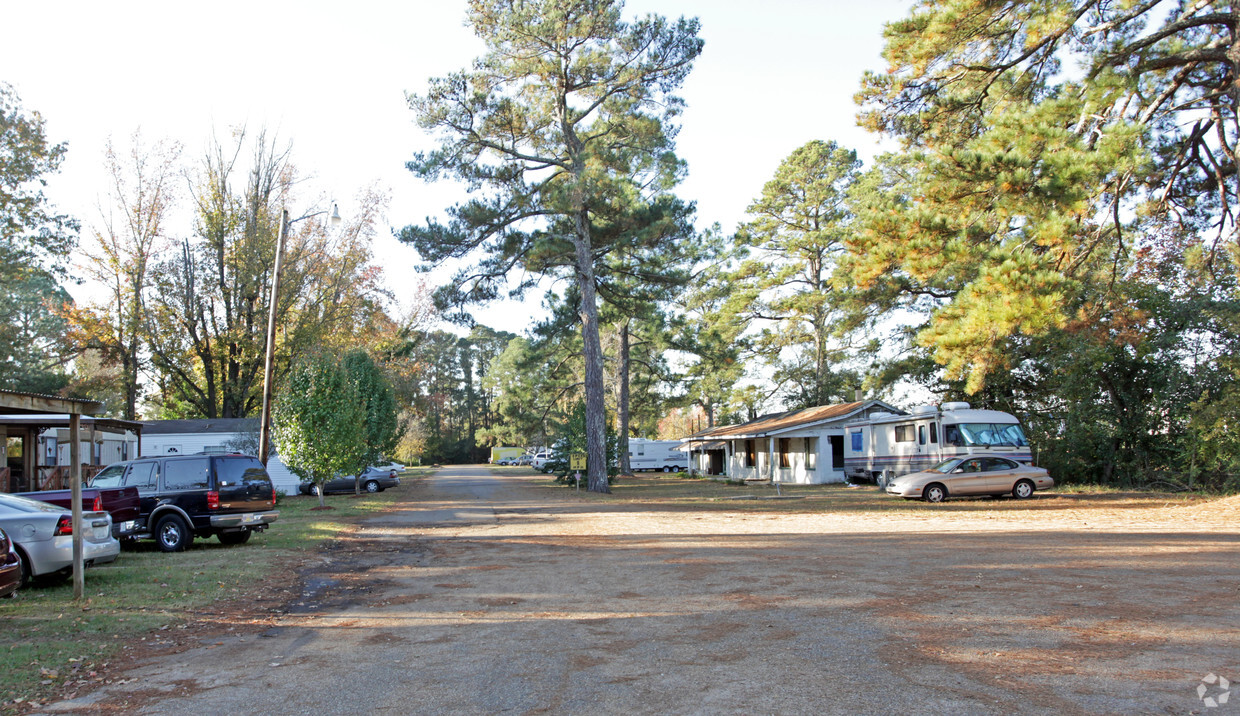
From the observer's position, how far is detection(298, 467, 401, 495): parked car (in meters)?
33.4

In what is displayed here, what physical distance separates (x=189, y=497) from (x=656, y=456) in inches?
1836

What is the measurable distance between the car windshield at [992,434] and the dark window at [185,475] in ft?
70.6

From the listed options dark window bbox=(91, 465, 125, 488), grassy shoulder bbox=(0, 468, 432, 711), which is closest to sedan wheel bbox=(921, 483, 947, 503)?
grassy shoulder bbox=(0, 468, 432, 711)

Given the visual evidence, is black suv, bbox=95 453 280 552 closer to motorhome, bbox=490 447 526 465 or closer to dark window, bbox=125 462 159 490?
dark window, bbox=125 462 159 490

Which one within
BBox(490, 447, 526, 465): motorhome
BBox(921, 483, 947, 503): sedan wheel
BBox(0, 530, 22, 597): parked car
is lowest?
BBox(490, 447, 526, 465): motorhome

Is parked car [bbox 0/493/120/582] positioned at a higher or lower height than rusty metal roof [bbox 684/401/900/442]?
lower

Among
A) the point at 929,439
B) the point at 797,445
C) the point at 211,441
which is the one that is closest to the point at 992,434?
the point at 929,439

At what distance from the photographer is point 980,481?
22922mm

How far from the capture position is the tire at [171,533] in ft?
45.0

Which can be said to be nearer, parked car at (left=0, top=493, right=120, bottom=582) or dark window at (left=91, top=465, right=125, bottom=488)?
parked car at (left=0, top=493, right=120, bottom=582)

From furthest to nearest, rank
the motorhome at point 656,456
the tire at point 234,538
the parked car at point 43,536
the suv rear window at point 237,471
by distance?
the motorhome at point 656,456 → the tire at point 234,538 → the suv rear window at point 237,471 → the parked car at point 43,536

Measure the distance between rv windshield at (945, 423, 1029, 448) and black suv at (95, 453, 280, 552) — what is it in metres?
20.8

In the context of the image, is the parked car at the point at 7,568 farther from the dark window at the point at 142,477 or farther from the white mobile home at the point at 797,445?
the white mobile home at the point at 797,445

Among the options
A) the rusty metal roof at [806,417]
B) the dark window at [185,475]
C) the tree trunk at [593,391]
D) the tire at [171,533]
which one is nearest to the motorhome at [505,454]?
the rusty metal roof at [806,417]
